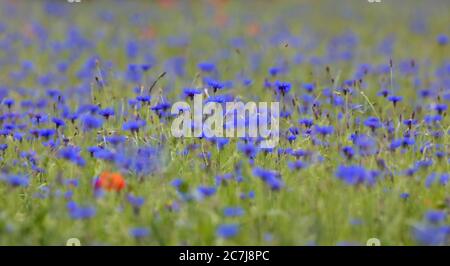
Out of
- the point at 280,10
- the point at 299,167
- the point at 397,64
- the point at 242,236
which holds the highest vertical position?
the point at 280,10

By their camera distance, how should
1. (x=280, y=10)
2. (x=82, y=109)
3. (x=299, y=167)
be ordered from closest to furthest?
(x=299, y=167)
(x=82, y=109)
(x=280, y=10)

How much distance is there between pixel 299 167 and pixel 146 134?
41.7 inches

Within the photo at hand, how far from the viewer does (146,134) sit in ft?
12.2

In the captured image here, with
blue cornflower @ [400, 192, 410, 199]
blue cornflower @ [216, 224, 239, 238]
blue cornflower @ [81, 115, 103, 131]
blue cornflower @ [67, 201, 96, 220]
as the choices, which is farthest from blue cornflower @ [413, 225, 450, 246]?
blue cornflower @ [81, 115, 103, 131]

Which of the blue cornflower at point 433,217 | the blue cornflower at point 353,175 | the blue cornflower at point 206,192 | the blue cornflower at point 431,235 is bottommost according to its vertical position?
the blue cornflower at point 431,235

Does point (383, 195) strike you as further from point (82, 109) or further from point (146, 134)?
point (82, 109)

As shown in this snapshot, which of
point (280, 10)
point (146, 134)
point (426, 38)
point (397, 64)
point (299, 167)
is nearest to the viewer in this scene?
point (299, 167)

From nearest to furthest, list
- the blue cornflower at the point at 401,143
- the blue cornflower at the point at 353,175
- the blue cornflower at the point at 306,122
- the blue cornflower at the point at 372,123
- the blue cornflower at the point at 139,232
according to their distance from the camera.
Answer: the blue cornflower at the point at 139,232 < the blue cornflower at the point at 353,175 < the blue cornflower at the point at 401,143 < the blue cornflower at the point at 372,123 < the blue cornflower at the point at 306,122

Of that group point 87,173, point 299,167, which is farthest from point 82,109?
point 299,167

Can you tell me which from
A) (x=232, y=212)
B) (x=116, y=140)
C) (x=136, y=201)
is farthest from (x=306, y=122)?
(x=136, y=201)

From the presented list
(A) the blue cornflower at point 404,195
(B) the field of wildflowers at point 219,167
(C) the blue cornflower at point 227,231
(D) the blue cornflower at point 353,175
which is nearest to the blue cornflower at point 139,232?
(B) the field of wildflowers at point 219,167

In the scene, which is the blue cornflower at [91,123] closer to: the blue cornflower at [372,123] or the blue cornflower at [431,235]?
the blue cornflower at [372,123]

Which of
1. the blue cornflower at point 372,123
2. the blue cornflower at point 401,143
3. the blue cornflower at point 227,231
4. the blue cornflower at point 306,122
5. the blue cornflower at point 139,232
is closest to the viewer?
the blue cornflower at point 227,231

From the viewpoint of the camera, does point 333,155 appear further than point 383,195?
Yes
